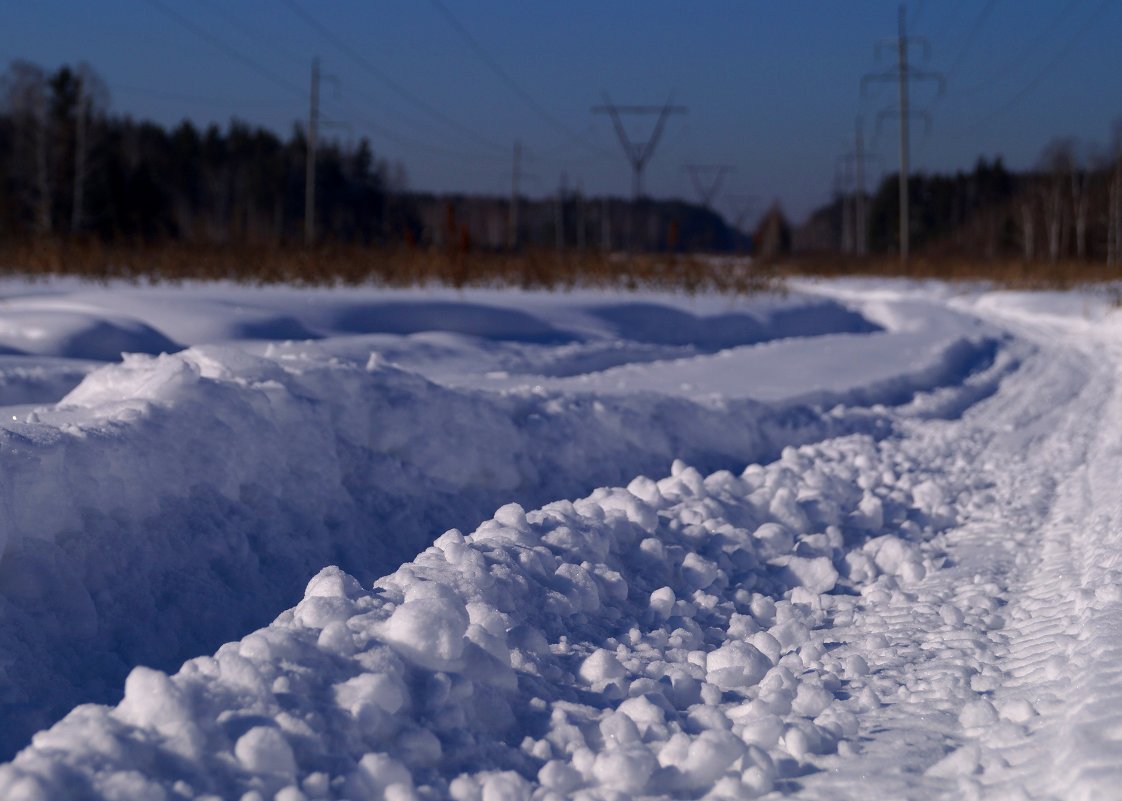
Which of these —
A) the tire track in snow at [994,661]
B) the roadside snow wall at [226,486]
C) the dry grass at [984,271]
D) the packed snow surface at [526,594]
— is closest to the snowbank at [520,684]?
the packed snow surface at [526,594]

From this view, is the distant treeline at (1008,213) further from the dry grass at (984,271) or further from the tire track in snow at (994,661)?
the tire track in snow at (994,661)

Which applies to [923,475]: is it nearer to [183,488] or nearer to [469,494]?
[469,494]

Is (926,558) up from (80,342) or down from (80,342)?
down

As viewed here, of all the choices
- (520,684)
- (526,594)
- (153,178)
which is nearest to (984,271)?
(526,594)

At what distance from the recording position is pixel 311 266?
13.2 metres

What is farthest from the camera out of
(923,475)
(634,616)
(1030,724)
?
(923,475)

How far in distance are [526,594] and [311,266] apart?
11105 mm

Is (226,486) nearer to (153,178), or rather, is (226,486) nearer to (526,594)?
(526,594)

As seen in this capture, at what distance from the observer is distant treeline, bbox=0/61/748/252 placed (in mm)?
15992

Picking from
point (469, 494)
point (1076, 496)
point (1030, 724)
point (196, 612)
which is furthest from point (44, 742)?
point (1076, 496)

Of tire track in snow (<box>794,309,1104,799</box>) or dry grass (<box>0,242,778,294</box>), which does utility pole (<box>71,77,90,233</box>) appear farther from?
tire track in snow (<box>794,309,1104,799</box>)

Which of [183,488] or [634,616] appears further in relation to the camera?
[183,488]

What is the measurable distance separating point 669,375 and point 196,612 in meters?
5.40

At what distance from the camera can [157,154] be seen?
61.8 meters
